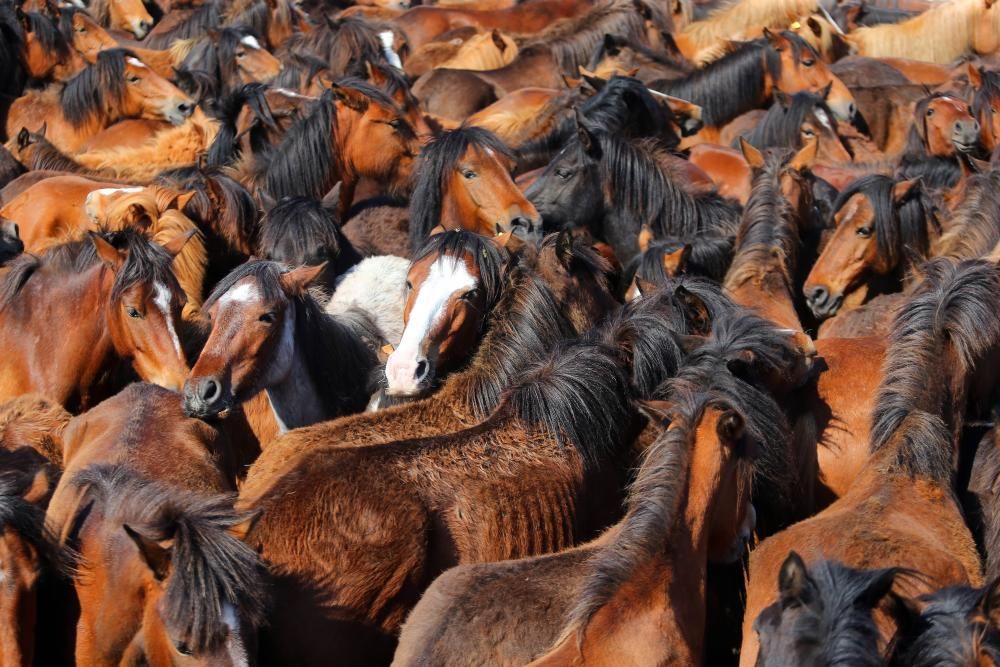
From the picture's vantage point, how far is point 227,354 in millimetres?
4188

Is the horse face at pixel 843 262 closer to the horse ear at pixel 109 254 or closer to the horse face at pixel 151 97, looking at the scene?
the horse ear at pixel 109 254

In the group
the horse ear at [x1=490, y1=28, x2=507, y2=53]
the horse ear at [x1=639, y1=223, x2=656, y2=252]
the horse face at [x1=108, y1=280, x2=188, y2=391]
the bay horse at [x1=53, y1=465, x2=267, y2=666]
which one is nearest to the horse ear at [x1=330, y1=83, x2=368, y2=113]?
the horse ear at [x1=639, y1=223, x2=656, y2=252]

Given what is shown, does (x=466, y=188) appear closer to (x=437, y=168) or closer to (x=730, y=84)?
(x=437, y=168)

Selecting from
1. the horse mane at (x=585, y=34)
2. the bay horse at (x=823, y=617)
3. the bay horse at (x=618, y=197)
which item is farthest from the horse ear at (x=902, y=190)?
the horse mane at (x=585, y=34)

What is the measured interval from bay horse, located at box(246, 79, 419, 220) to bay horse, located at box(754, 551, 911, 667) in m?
4.56

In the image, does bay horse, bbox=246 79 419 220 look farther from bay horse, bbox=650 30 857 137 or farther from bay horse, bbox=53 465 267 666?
bay horse, bbox=53 465 267 666

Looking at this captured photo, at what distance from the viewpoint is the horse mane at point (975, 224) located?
529 centimetres

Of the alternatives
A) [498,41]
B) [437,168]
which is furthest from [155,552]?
[498,41]

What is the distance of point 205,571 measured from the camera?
3062mm

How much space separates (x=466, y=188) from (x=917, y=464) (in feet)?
9.60

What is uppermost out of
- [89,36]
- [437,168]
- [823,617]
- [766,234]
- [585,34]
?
[823,617]

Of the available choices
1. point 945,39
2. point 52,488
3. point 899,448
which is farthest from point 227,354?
point 945,39

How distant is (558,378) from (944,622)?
1.55 m

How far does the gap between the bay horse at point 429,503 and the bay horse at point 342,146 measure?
3.05 meters
